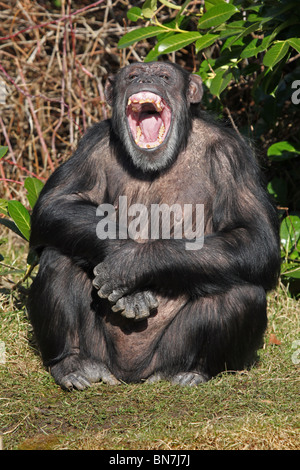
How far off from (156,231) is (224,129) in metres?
0.73

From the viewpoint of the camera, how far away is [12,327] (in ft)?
16.3

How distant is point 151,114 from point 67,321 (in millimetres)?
1269

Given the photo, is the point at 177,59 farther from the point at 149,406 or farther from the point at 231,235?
the point at 149,406

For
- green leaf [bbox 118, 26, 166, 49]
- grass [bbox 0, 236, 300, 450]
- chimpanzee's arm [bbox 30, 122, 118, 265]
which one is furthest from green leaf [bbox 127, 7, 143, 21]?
grass [bbox 0, 236, 300, 450]

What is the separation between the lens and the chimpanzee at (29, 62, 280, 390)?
4082 mm

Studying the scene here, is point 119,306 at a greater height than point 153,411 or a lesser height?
greater

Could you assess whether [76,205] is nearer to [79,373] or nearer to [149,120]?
[149,120]

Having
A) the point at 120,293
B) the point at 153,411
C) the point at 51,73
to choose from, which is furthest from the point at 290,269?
the point at 51,73

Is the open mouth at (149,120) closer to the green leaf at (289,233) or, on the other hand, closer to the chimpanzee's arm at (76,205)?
the chimpanzee's arm at (76,205)

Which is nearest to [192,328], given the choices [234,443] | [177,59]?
[234,443]

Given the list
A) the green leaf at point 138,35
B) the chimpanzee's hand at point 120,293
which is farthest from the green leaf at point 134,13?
the chimpanzee's hand at point 120,293

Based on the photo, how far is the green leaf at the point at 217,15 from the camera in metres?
4.65

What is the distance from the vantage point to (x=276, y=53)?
4336mm
